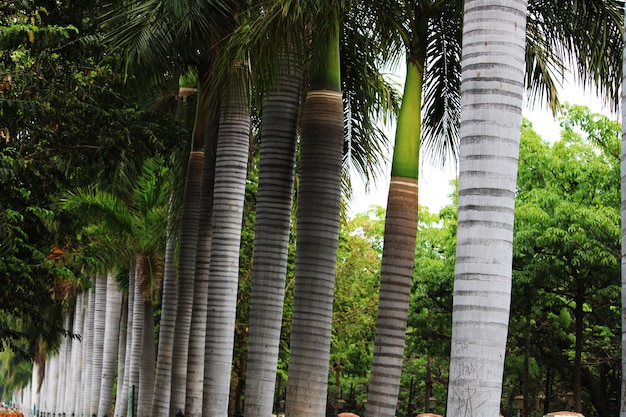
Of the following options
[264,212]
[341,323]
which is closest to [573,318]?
[341,323]

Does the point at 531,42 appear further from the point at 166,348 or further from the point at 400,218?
the point at 166,348

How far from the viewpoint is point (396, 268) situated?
504 inches

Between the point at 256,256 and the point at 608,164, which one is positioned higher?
the point at 608,164

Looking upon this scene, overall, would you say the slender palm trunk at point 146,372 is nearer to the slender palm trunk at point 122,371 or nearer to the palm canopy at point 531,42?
the slender palm trunk at point 122,371

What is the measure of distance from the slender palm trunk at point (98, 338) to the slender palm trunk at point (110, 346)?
0.91 meters

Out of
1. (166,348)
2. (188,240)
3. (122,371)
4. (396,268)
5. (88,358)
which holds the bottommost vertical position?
(122,371)

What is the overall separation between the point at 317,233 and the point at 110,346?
26.3 meters

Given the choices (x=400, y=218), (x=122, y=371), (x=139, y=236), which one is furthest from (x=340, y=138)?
(x=122, y=371)

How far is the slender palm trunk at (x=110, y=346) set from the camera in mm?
37812

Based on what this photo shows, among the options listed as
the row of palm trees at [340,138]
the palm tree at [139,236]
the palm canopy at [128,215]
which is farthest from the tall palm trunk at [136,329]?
the row of palm trees at [340,138]

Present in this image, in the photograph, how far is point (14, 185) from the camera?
59.2ft

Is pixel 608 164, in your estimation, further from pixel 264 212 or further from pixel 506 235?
pixel 506 235

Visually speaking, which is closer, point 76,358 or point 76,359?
point 76,359

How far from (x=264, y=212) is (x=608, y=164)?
19711 millimetres
